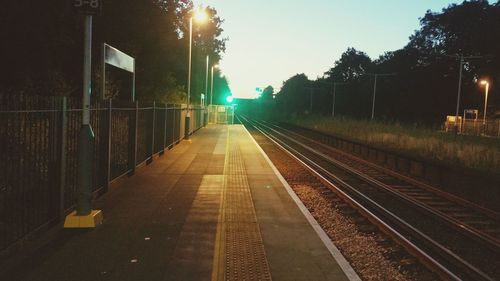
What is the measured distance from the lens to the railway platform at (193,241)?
6145 millimetres

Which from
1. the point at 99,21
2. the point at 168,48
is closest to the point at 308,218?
the point at 99,21

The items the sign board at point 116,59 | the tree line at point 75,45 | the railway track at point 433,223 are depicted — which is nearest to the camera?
the railway track at point 433,223

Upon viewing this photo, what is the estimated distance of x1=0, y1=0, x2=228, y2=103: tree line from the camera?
1931 cm

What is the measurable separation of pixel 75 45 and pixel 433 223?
62.1ft

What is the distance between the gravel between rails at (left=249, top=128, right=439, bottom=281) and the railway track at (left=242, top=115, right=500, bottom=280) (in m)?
0.20

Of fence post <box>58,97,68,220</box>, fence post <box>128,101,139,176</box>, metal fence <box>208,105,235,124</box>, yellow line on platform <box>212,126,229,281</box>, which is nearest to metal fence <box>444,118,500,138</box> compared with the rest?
metal fence <box>208,105,235,124</box>

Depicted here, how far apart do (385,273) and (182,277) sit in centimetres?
255

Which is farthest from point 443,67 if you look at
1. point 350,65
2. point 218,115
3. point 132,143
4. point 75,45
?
point 132,143

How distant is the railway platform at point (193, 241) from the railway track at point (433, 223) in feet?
4.46

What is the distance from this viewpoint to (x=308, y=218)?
924 centimetres

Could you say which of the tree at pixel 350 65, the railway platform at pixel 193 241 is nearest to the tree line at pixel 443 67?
the tree at pixel 350 65

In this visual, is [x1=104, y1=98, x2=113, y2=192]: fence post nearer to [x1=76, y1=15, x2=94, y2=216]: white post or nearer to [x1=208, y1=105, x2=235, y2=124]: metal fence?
[x1=76, y1=15, x2=94, y2=216]: white post

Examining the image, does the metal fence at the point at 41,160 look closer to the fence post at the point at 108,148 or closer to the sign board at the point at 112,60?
the fence post at the point at 108,148

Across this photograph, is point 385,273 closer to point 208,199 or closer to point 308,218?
point 308,218
